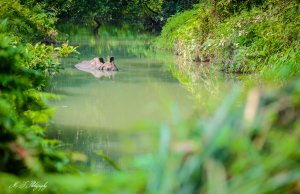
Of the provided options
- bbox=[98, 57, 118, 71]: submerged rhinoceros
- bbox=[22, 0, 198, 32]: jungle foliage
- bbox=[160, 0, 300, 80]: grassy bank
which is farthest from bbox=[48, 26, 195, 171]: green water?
bbox=[22, 0, 198, 32]: jungle foliage

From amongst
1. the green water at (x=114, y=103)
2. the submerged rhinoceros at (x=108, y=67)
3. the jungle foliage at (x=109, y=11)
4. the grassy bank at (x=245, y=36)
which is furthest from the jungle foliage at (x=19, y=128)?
the jungle foliage at (x=109, y=11)

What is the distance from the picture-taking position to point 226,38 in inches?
500

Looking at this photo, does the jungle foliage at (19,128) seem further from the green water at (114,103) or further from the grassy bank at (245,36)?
the grassy bank at (245,36)

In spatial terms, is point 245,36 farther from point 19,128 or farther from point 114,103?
point 19,128

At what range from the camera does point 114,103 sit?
8648mm

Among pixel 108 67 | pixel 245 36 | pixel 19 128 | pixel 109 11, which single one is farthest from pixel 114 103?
pixel 109 11

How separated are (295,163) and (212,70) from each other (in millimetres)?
11363

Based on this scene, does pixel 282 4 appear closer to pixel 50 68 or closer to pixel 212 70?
pixel 212 70

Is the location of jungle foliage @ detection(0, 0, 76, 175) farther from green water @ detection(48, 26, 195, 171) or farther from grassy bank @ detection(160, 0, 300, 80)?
grassy bank @ detection(160, 0, 300, 80)

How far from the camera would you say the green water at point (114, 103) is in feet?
17.4

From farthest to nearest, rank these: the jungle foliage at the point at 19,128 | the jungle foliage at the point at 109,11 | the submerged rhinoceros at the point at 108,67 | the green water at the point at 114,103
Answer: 1. the jungle foliage at the point at 109,11
2. the submerged rhinoceros at the point at 108,67
3. the green water at the point at 114,103
4. the jungle foliage at the point at 19,128

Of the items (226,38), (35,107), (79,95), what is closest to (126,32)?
(226,38)

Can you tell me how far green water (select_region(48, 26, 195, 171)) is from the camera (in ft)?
17.4

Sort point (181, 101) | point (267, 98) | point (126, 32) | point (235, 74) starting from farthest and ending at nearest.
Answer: point (126, 32), point (235, 74), point (181, 101), point (267, 98)
